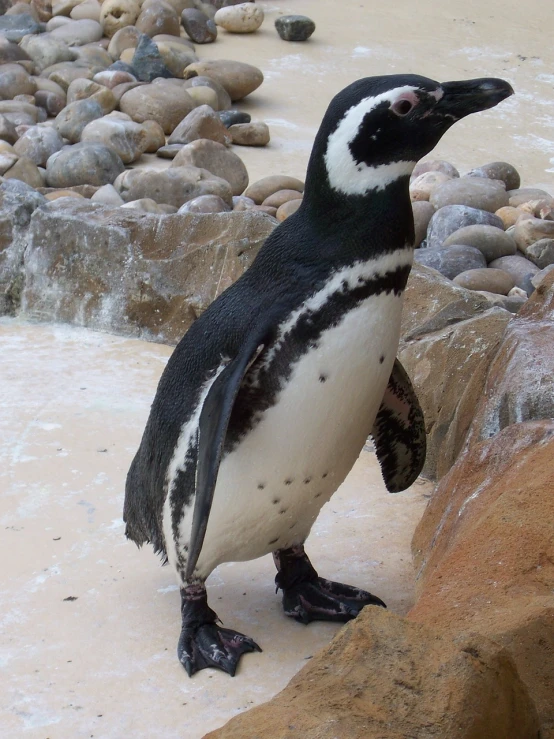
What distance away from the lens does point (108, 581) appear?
9.00 ft

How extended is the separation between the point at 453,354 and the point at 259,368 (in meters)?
1.37

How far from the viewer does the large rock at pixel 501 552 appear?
1558 mm

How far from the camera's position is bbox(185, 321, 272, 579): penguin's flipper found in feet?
6.72

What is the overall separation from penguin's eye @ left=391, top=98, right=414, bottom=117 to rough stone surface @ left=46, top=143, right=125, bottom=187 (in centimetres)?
525

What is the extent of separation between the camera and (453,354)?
3389 mm

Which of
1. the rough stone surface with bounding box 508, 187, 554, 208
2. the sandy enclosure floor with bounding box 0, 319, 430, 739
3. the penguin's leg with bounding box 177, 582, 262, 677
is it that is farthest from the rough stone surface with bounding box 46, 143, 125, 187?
the penguin's leg with bounding box 177, 582, 262, 677

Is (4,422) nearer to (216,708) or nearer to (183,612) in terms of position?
(183,612)

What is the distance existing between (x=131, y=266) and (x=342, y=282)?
252 centimetres

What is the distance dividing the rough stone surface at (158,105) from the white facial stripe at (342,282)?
6628mm

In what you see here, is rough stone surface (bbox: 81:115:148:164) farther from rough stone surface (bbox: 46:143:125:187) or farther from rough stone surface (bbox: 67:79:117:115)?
rough stone surface (bbox: 67:79:117:115)

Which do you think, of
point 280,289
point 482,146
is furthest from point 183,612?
point 482,146

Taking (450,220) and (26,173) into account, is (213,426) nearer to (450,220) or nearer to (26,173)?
(450,220)

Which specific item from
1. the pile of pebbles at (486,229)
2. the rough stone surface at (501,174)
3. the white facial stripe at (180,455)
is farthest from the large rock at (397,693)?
the rough stone surface at (501,174)

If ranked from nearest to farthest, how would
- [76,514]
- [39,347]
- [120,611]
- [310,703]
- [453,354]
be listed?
[310,703], [120,611], [76,514], [453,354], [39,347]
